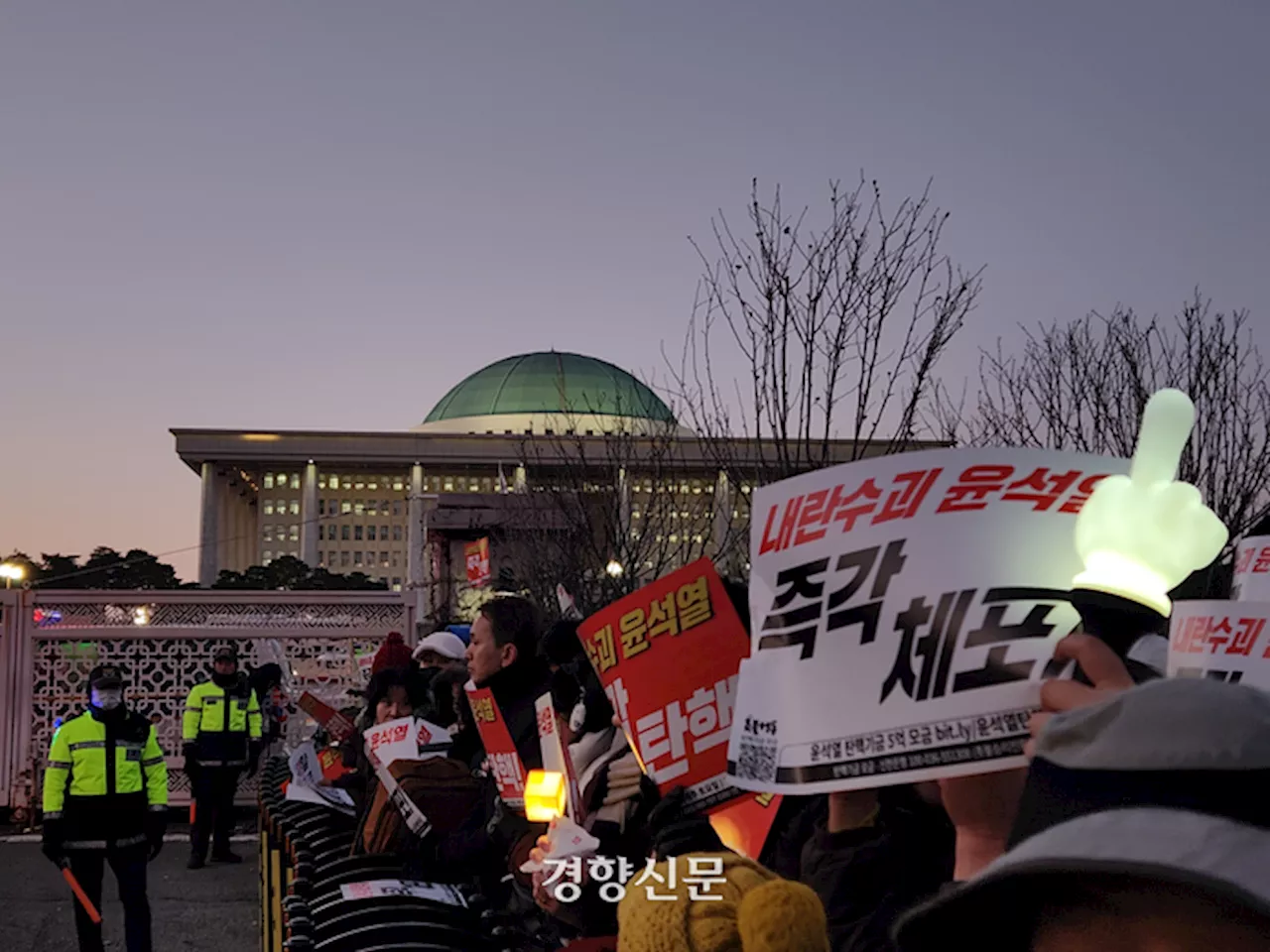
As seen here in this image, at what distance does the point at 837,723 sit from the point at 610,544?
48.7ft

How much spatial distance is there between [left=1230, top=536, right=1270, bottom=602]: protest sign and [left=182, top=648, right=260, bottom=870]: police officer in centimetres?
962

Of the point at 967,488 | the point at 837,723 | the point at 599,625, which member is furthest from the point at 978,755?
the point at 599,625

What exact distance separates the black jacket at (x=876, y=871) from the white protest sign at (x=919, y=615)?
0.44 metres

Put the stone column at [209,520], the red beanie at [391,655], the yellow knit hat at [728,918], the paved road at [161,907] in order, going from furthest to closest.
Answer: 1. the stone column at [209,520]
2. the red beanie at [391,655]
3. the paved road at [161,907]
4. the yellow knit hat at [728,918]

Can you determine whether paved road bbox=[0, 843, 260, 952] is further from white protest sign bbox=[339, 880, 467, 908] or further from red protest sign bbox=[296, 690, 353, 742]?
white protest sign bbox=[339, 880, 467, 908]

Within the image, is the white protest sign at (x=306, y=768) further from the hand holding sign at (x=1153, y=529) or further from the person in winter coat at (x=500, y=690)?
the hand holding sign at (x=1153, y=529)

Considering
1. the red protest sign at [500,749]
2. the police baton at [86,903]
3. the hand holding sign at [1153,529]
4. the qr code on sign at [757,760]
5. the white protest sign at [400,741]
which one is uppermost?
the hand holding sign at [1153,529]

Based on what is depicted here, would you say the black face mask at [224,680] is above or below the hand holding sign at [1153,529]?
A: below

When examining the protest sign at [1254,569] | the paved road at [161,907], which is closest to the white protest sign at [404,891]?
the protest sign at [1254,569]

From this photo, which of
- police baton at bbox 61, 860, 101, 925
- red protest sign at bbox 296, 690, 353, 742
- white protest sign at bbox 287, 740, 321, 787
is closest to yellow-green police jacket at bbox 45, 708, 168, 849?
police baton at bbox 61, 860, 101, 925

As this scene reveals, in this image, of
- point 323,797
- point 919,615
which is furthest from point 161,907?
point 919,615

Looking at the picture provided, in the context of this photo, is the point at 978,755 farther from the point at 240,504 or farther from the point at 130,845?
the point at 240,504

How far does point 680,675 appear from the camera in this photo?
8.98 feet

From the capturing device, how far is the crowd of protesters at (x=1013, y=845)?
3.03 ft
